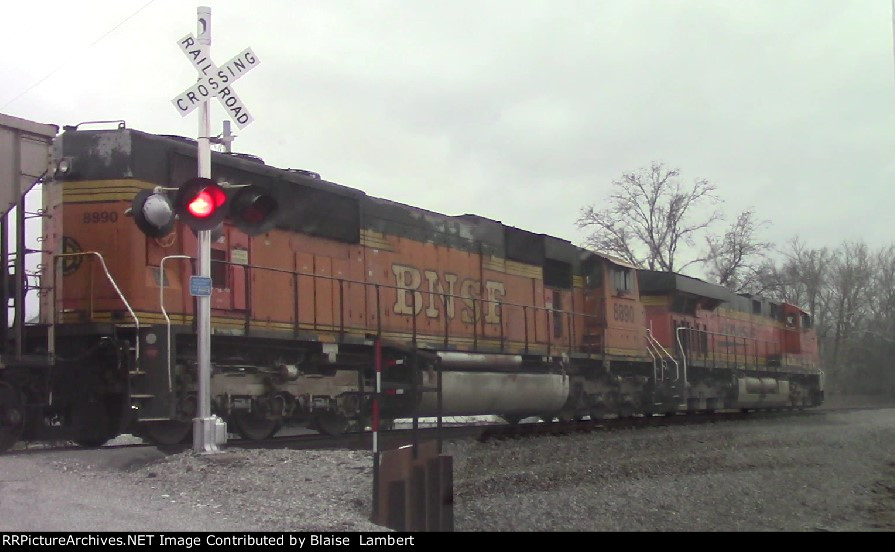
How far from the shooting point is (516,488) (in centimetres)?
855

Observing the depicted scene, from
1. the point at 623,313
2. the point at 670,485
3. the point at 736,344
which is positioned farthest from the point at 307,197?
the point at 736,344

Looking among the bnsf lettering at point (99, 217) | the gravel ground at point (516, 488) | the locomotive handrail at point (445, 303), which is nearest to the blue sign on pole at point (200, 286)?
the locomotive handrail at point (445, 303)

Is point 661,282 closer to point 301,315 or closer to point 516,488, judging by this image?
point 301,315

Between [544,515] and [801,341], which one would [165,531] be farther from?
[801,341]

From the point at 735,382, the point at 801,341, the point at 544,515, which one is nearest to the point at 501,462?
the point at 544,515

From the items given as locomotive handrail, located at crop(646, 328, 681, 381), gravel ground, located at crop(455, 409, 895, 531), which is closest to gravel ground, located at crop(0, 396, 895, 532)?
gravel ground, located at crop(455, 409, 895, 531)

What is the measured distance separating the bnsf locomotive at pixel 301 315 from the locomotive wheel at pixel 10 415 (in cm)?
2

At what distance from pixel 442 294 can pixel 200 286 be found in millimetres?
6179

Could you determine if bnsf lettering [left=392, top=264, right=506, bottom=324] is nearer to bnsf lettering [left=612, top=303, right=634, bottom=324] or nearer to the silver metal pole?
bnsf lettering [left=612, top=303, right=634, bottom=324]

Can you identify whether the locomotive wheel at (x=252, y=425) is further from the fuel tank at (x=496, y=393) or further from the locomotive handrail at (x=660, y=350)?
the locomotive handrail at (x=660, y=350)

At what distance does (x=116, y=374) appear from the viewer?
9664mm

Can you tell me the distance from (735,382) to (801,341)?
24.6 ft

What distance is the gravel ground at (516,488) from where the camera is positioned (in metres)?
6.63

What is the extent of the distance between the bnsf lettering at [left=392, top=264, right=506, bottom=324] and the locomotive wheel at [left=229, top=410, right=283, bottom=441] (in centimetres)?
322
